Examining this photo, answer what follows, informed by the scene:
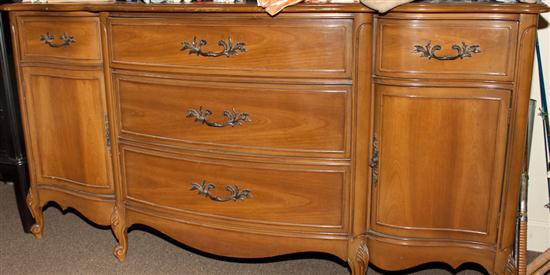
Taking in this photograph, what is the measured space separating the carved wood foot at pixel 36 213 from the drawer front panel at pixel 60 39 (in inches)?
23.0

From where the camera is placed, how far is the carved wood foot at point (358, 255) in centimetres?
187

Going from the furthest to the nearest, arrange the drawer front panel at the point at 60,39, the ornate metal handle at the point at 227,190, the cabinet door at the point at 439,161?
the drawer front panel at the point at 60,39
the ornate metal handle at the point at 227,190
the cabinet door at the point at 439,161

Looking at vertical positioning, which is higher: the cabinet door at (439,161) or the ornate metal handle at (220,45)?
the ornate metal handle at (220,45)

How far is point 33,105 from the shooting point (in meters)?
2.30

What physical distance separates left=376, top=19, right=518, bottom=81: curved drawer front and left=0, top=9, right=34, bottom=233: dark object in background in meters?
1.57

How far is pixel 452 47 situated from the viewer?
165 cm

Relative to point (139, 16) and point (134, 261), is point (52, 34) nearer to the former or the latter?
point (139, 16)

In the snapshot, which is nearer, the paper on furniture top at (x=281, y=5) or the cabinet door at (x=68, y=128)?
the paper on furniture top at (x=281, y=5)

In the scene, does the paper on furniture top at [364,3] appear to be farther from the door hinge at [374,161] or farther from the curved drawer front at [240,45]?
the door hinge at [374,161]

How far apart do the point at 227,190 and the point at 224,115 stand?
0.26m

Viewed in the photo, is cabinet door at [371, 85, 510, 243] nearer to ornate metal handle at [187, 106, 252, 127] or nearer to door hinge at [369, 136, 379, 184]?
door hinge at [369, 136, 379, 184]

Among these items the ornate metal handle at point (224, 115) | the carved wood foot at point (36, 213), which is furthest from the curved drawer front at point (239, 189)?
the carved wood foot at point (36, 213)

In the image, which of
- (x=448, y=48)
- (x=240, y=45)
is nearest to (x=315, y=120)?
(x=240, y=45)

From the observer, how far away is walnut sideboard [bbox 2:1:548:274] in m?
1.68
